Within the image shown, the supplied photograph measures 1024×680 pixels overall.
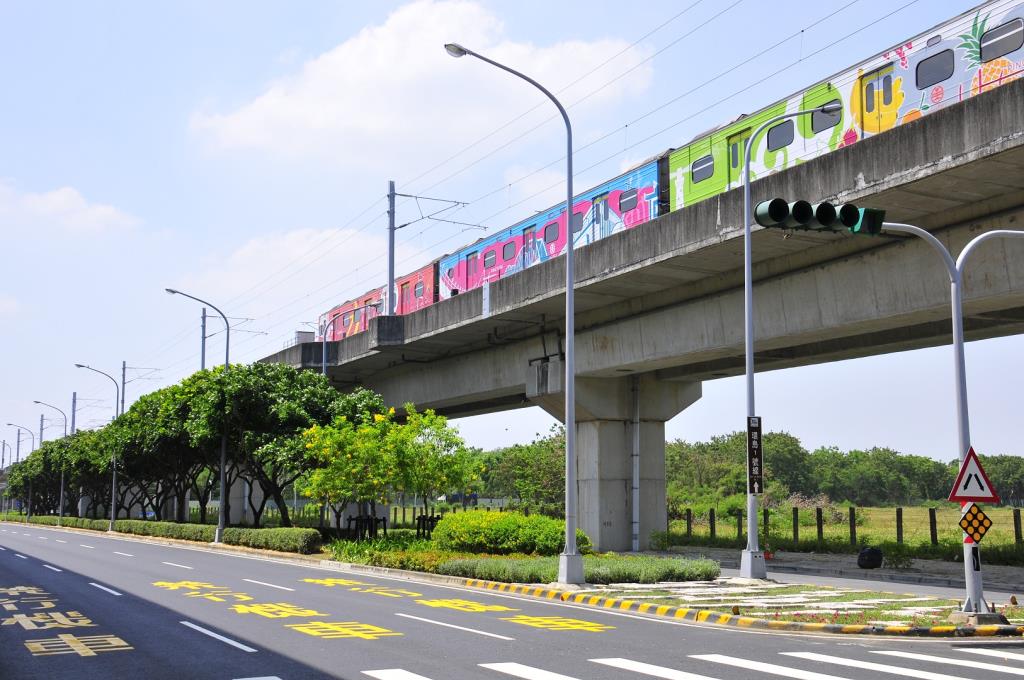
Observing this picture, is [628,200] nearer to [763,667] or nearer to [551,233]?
[551,233]

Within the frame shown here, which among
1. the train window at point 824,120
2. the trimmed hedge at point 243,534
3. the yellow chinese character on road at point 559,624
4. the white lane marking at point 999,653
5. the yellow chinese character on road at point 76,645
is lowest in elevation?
the trimmed hedge at point 243,534

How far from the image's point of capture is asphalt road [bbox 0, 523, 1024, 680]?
1061 cm

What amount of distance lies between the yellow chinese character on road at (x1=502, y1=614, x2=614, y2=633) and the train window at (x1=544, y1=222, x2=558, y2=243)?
15.7 m

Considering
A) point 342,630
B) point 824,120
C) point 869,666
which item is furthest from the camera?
point 824,120

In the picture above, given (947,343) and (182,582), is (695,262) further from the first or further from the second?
(182,582)

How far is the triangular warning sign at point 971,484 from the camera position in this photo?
14.5 metres

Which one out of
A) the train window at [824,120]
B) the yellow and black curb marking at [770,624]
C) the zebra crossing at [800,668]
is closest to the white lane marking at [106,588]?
the yellow and black curb marking at [770,624]

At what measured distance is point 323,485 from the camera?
1302 inches

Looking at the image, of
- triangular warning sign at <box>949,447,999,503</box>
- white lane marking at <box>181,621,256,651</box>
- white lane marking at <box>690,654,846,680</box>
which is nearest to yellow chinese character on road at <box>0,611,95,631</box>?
white lane marking at <box>181,621,256,651</box>

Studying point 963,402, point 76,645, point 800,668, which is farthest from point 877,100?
point 76,645

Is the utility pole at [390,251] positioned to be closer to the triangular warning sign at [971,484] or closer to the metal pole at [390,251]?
the metal pole at [390,251]

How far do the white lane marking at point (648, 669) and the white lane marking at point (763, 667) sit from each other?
86cm

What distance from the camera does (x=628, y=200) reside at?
89.6ft

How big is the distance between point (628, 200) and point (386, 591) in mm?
12640
